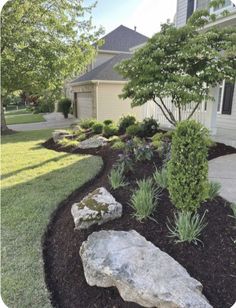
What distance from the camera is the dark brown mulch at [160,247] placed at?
2.50 metres

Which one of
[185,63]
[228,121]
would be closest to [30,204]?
[185,63]

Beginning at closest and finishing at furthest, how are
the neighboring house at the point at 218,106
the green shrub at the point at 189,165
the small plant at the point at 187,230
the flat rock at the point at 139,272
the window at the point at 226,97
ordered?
the flat rock at the point at 139,272 < the small plant at the point at 187,230 < the green shrub at the point at 189,165 < the neighboring house at the point at 218,106 < the window at the point at 226,97

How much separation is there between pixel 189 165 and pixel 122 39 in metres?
20.9

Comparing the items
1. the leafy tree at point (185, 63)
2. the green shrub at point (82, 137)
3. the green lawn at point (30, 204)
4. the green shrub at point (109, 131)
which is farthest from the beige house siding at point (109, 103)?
the leafy tree at point (185, 63)

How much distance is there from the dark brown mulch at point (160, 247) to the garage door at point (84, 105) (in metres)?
13.2

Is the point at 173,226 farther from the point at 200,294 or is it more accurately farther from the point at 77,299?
the point at 77,299

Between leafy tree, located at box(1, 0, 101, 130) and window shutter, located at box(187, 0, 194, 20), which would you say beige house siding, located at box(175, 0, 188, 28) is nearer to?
window shutter, located at box(187, 0, 194, 20)

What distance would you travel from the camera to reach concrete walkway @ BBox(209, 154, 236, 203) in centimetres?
422

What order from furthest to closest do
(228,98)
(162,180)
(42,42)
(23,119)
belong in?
(23,119) < (42,42) < (228,98) < (162,180)

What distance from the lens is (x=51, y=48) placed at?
1212 cm

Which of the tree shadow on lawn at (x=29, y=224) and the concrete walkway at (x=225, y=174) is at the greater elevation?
the concrete walkway at (x=225, y=174)

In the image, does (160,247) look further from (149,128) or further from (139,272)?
(149,128)

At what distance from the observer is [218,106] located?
973cm

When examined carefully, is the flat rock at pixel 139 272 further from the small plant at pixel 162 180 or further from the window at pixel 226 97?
the window at pixel 226 97
